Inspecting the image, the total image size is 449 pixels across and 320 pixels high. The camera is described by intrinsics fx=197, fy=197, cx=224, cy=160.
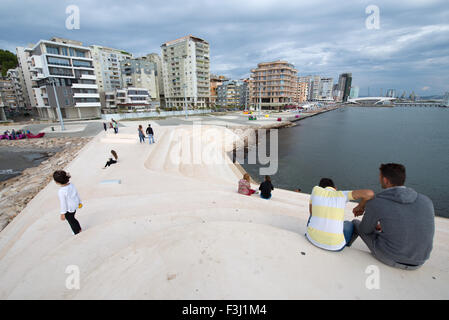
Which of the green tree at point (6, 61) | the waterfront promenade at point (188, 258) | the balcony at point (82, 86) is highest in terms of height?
the green tree at point (6, 61)

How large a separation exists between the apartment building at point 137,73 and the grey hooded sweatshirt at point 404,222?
255ft

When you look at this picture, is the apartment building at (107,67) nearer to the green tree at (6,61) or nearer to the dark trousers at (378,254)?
the green tree at (6,61)

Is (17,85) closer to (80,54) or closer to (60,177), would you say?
(80,54)

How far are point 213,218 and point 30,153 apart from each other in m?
21.4

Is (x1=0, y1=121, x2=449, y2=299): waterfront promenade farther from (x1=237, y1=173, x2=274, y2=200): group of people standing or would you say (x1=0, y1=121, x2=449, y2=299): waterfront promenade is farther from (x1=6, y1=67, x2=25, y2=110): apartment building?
(x1=6, y1=67, x2=25, y2=110): apartment building

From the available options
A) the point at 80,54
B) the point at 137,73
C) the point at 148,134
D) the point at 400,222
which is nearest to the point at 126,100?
the point at 137,73

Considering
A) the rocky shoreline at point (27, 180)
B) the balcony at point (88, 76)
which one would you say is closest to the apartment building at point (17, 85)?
the balcony at point (88, 76)

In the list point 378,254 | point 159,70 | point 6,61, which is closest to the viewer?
point 378,254

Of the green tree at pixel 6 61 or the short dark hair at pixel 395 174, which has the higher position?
the green tree at pixel 6 61

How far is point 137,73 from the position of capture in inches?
2665

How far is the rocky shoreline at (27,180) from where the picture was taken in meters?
7.04

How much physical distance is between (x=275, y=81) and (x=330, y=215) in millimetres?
87982

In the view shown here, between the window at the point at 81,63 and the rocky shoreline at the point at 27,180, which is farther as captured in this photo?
the window at the point at 81,63

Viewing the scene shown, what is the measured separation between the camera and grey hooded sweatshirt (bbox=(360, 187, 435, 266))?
2422 mm
